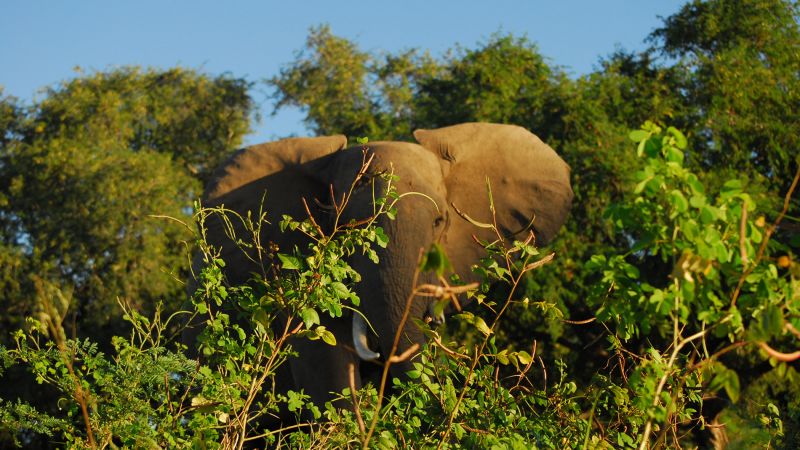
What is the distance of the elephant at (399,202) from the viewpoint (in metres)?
7.61

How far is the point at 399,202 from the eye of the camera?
25.7ft

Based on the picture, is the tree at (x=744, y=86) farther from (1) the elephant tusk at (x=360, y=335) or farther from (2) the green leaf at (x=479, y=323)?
(2) the green leaf at (x=479, y=323)

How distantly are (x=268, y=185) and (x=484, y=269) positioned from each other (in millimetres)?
5326

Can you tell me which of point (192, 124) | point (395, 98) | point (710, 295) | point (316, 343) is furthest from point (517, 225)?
point (192, 124)

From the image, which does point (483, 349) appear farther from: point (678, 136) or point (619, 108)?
point (619, 108)

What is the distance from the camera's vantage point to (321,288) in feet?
12.0

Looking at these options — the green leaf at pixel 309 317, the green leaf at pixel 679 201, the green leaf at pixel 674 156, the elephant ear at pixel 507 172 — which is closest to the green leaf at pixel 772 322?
the green leaf at pixel 679 201

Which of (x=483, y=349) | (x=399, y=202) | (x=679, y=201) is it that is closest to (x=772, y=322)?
(x=679, y=201)

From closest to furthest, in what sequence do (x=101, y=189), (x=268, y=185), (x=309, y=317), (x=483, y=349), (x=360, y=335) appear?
(x=309, y=317)
(x=483, y=349)
(x=360, y=335)
(x=268, y=185)
(x=101, y=189)

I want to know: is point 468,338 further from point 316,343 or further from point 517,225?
point 316,343

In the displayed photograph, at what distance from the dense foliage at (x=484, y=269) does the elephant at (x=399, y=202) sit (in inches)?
12.8

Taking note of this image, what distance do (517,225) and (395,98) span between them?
10.8 meters

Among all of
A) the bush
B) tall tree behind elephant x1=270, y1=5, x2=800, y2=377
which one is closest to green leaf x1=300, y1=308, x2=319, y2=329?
the bush

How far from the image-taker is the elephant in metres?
7.61
